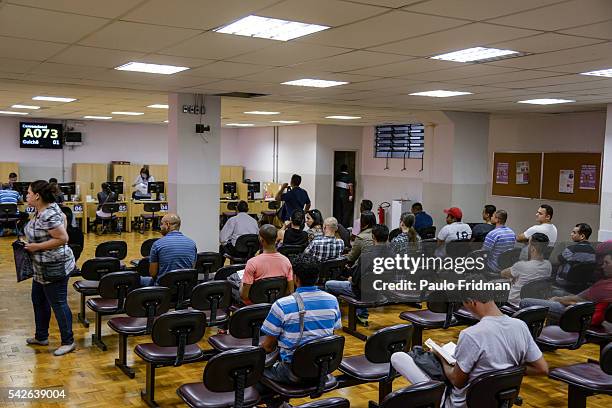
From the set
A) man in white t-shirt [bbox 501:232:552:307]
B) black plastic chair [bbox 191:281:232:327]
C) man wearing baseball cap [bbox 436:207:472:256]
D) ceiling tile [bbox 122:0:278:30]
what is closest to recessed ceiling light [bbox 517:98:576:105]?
man wearing baseball cap [bbox 436:207:472:256]

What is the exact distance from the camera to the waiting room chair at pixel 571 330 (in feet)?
15.0

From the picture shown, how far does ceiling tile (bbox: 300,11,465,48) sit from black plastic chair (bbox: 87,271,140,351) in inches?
101

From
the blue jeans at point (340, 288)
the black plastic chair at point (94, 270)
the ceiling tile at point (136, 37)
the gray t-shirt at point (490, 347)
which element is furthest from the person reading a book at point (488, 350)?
the black plastic chair at point (94, 270)

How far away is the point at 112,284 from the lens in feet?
16.6

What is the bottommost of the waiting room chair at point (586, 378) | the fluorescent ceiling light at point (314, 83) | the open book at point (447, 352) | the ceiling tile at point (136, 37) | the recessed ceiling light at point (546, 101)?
the waiting room chair at point (586, 378)

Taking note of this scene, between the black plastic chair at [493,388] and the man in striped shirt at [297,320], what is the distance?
93cm

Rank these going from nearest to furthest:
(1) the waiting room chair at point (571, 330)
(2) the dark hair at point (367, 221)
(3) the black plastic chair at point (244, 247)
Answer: (1) the waiting room chair at point (571, 330)
(2) the dark hair at point (367, 221)
(3) the black plastic chair at point (244, 247)

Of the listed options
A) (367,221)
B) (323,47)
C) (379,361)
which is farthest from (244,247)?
(379,361)

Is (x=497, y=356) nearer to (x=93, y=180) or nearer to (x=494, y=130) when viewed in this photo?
(x=494, y=130)

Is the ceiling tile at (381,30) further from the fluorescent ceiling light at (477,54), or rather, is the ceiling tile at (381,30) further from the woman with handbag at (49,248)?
the woman with handbag at (49,248)

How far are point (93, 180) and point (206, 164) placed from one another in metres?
8.02

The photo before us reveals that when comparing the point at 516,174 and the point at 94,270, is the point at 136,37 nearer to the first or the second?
the point at 94,270

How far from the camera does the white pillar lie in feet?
27.4

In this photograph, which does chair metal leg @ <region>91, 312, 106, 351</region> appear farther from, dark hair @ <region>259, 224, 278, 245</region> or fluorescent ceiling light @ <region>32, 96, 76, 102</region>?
fluorescent ceiling light @ <region>32, 96, 76, 102</region>
